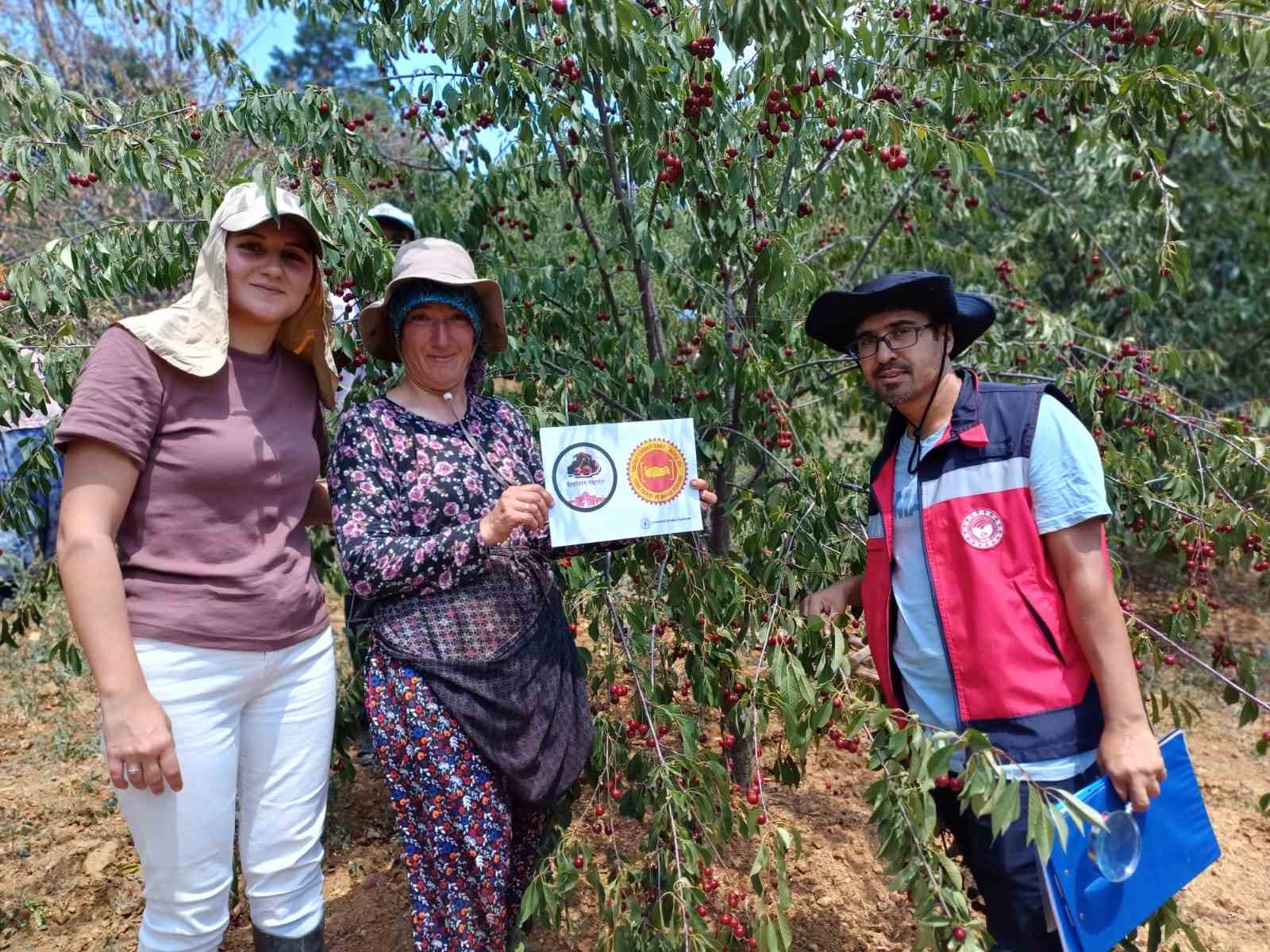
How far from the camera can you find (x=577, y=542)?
184cm

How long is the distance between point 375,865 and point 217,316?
7.40 feet

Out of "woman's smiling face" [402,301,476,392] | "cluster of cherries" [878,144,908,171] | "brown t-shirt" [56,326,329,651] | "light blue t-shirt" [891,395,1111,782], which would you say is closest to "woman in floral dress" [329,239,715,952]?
"woman's smiling face" [402,301,476,392]

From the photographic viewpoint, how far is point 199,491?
165cm

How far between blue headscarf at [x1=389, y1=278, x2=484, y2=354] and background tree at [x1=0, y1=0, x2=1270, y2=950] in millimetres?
272

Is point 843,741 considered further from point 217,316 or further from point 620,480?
point 217,316

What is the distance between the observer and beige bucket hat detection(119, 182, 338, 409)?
1.61 m

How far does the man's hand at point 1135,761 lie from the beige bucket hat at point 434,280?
5.06 ft

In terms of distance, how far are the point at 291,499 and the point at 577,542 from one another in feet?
1.96

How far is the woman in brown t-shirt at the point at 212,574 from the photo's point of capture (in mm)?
1529

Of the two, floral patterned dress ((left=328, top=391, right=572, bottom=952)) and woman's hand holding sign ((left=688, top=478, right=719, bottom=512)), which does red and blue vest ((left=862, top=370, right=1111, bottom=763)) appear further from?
floral patterned dress ((left=328, top=391, right=572, bottom=952))

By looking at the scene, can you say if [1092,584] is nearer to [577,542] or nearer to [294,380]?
[577,542]

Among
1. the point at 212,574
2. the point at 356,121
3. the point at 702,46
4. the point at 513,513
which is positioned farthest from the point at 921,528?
the point at 356,121

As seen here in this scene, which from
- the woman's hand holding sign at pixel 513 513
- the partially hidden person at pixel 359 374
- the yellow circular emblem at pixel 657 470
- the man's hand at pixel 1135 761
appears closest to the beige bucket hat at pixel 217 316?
the partially hidden person at pixel 359 374

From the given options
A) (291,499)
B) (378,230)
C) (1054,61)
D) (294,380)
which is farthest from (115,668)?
(1054,61)
